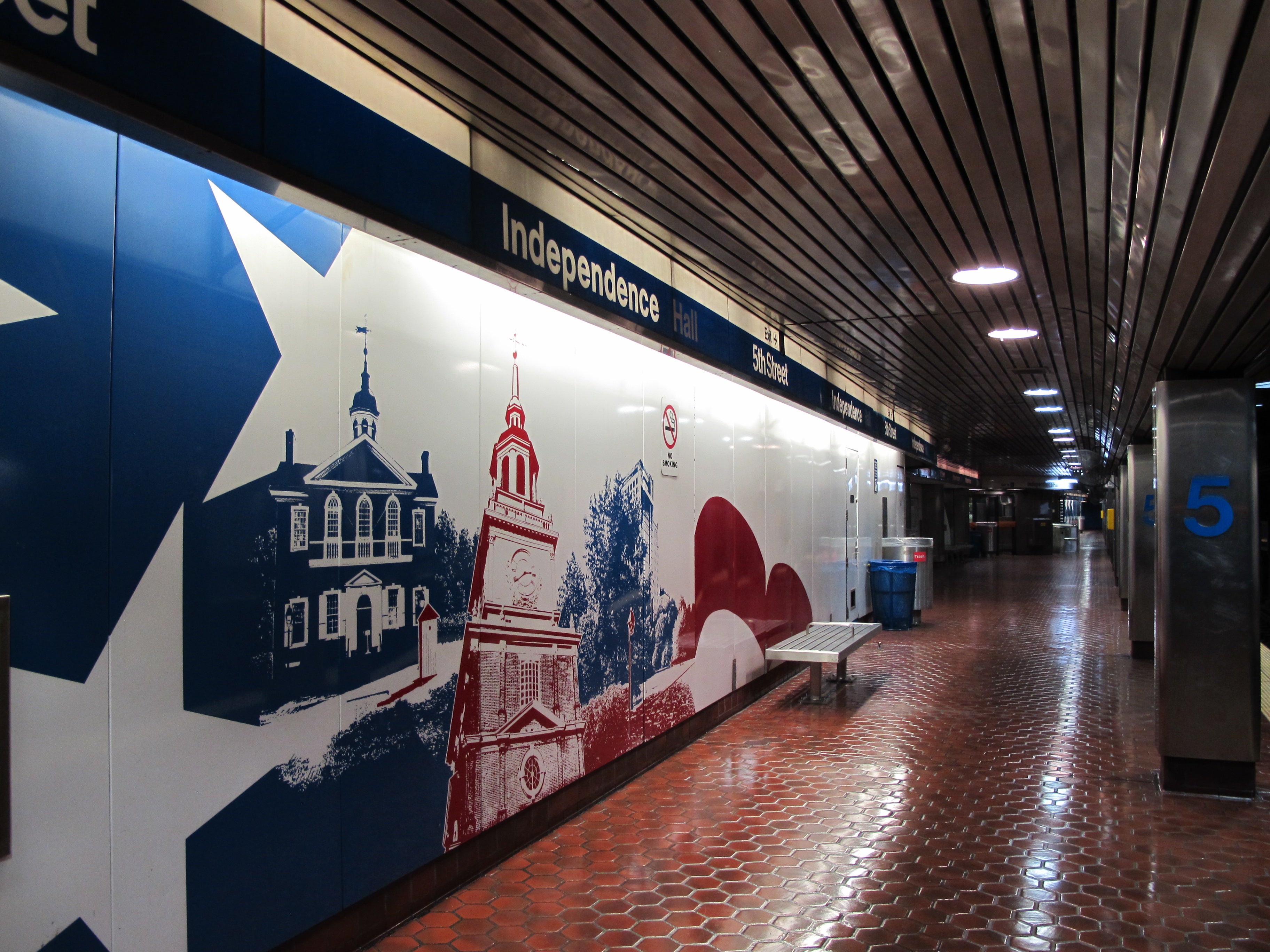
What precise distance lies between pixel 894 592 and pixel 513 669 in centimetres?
953

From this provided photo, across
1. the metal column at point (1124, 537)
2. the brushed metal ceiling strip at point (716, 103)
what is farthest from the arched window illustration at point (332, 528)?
the metal column at point (1124, 537)

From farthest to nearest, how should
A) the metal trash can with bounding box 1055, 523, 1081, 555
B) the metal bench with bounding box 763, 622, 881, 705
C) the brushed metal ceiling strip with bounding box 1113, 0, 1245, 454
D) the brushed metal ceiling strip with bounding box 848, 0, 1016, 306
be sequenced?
the metal trash can with bounding box 1055, 523, 1081, 555 → the metal bench with bounding box 763, 622, 881, 705 → the brushed metal ceiling strip with bounding box 848, 0, 1016, 306 → the brushed metal ceiling strip with bounding box 1113, 0, 1245, 454

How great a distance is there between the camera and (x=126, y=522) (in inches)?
100

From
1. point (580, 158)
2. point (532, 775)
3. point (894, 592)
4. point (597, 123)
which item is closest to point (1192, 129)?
point (597, 123)

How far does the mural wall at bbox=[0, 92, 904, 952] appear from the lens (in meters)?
2.38

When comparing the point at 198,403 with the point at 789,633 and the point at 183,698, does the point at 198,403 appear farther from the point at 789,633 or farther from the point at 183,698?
the point at 789,633

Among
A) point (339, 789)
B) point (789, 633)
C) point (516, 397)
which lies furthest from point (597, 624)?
point (789, 633)

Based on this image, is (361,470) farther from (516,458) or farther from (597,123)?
(597,123)

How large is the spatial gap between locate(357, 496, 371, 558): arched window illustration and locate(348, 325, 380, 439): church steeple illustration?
0.25 m

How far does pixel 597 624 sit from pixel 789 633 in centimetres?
436

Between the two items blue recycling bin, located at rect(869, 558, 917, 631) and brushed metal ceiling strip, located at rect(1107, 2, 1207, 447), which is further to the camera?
blue recycling bin, located at rect(869, 558, 917, 631)

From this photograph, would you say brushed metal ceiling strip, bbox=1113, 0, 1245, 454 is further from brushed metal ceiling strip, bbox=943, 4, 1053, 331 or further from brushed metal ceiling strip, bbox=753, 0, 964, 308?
brushed metal ceiling strip, bbox=753, 0, 964, 308

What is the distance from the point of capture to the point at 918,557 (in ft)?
47.5

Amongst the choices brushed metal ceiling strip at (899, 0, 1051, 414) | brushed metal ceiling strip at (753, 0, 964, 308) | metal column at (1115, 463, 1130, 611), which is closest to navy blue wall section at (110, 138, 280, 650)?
brushed metal ceiling strip at (753, 0, 964, 308)
